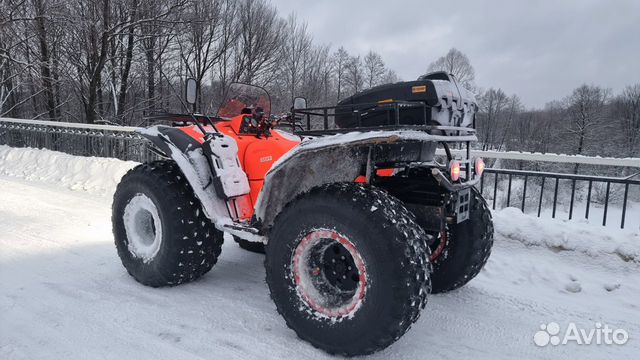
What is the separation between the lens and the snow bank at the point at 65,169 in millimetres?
7527

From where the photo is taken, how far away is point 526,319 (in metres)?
2.99

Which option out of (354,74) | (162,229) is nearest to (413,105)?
(162,229)

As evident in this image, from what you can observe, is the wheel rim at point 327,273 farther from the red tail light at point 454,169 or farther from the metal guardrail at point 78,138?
the metal guardrail at point 78,138

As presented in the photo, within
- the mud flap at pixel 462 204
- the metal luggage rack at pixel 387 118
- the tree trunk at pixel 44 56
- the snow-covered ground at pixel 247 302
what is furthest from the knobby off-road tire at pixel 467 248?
the tree trunk at pixel 44 56

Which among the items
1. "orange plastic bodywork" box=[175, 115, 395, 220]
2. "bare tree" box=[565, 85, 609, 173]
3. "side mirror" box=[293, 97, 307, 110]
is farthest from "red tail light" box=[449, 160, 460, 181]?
"bare tree" box=[565, 85, 609, 173]

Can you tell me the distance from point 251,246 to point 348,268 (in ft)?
6.38

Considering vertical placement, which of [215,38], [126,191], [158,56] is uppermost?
[215,38]

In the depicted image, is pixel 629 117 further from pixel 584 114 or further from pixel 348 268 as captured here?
pixel 348 268

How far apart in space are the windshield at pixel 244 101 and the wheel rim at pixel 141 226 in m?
1.07

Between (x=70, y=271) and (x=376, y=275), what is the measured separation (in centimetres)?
283

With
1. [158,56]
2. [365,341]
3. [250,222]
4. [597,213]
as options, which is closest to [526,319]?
[365,341]

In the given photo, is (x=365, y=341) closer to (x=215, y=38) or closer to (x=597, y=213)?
(x=597, y=213)

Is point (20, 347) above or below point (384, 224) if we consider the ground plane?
below

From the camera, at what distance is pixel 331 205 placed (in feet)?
7.43
